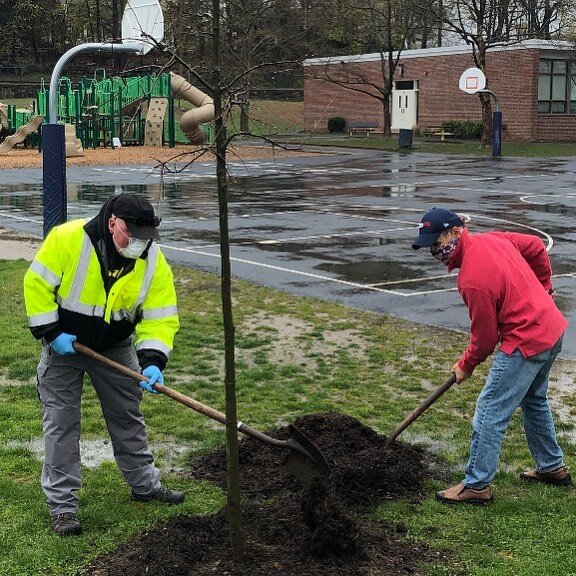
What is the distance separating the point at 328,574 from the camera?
453 cm

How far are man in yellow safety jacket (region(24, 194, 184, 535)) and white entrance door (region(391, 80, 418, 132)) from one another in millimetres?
52080

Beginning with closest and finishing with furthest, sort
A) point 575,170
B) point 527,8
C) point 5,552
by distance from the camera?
point 5,552 < point 575,170 < point 527,8

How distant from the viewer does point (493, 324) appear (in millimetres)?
5445

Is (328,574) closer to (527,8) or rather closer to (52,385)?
(52,385)

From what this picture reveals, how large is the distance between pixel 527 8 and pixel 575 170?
53.5ft

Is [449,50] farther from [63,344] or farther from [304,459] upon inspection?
[63,344]

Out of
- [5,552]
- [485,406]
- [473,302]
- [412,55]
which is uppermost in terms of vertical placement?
[412,55]

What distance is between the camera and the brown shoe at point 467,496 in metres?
5.63

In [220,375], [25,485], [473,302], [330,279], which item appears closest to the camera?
[473,302]

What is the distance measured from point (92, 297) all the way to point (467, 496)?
233 cm

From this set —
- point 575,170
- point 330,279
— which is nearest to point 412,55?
point 575,170

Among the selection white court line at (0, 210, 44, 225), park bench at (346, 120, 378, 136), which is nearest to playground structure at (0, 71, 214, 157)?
park bench at (346, 120, 378, 136)

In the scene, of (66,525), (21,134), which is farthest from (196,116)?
(66,525)

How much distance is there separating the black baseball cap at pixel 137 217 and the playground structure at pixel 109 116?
35.3 m
